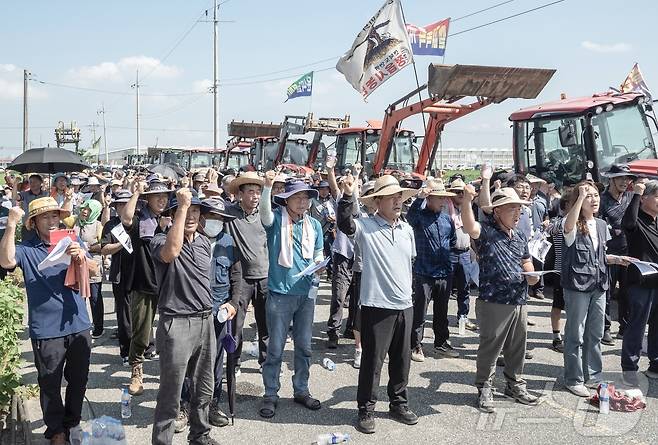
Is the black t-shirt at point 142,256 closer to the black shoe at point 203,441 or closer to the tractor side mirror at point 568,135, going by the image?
the black shoe at point 203,441

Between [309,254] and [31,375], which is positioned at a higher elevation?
[309,254]

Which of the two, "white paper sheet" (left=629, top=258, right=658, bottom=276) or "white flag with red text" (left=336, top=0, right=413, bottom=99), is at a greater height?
"white flag with red text" (left=336, top=0, right=413, bottom=99)

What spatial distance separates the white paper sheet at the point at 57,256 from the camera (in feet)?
12.7

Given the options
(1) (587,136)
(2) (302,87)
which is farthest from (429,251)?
(2) (302,87)

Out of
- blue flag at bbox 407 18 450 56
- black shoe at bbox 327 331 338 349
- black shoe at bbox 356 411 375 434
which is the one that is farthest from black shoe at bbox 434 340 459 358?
blue flag at bbox 407 18 450 56

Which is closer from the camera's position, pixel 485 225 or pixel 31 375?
pixel 485 225

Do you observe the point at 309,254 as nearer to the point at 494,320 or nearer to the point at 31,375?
the point at 494,320

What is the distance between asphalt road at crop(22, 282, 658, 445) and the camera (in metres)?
4.45

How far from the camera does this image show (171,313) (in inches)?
153

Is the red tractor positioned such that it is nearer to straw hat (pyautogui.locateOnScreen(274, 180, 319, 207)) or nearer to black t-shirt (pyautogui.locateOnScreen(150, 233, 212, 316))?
straw hat (pyautogui.locateOnScreen(274, 180, 319, 207))

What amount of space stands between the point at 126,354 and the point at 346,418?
269 centimetres

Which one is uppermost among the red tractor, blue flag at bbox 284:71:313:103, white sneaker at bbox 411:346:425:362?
blue flag at bbox 284:71:313:103

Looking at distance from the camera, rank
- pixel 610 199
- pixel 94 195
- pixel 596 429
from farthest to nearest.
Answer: pixel 94 195
pixel 610 199
pixel 596 429

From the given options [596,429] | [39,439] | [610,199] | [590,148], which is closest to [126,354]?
[39,439]
